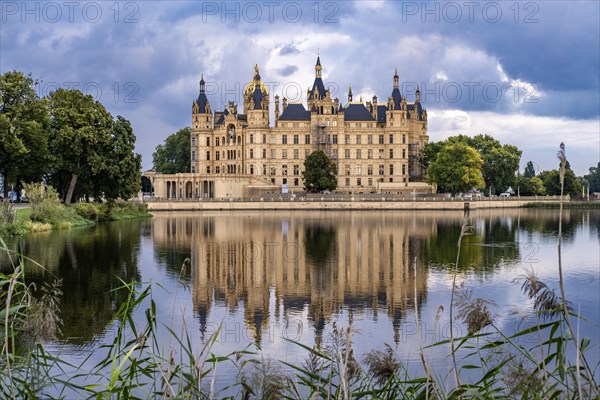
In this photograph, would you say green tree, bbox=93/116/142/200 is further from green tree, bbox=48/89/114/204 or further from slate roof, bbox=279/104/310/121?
slate roof, bbox=279/104/310/121

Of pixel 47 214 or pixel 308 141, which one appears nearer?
pixel 47 214

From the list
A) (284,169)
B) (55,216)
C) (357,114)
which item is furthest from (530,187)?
(55,216)

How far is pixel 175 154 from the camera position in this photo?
112m

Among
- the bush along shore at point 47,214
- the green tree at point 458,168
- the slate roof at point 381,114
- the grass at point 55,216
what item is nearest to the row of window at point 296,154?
the slate roof at point 381,114

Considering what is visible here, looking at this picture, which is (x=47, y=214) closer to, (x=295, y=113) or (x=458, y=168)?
(x=458, y=168)

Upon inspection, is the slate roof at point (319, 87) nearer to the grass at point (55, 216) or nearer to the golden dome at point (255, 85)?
the golden dome at point (255, 85)

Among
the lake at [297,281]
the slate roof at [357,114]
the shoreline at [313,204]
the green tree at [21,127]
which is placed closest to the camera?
the lake at [297,281]

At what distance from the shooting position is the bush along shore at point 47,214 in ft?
111

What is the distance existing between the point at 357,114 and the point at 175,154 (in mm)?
34295

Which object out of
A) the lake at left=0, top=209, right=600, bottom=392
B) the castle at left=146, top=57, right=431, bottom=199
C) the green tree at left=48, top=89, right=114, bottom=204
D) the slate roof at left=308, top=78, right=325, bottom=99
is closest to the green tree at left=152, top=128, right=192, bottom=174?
the castle at left=146, top=57, right=431, bottom=199

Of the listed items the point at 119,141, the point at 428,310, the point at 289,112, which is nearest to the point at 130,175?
the point at 119,141

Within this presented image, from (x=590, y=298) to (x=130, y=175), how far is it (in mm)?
41315

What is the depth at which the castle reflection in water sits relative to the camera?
50.1 ft

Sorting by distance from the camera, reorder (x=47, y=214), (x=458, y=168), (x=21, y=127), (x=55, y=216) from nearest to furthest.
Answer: (x=47, y=214), (x=55, y=216), (x=21, y=127), (x=458, y=168)
